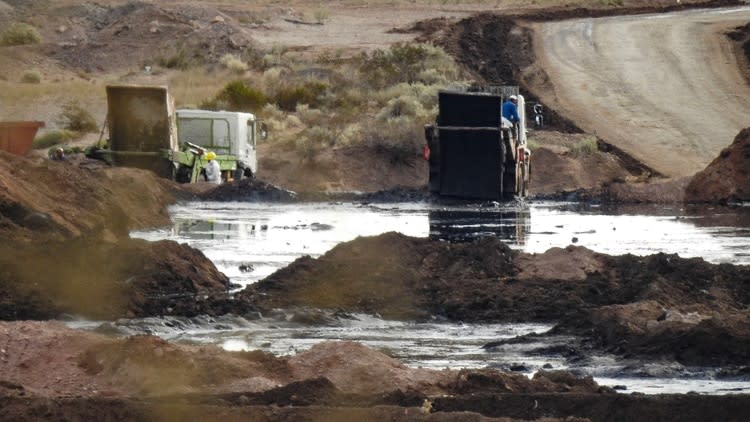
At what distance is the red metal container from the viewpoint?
37.4 m

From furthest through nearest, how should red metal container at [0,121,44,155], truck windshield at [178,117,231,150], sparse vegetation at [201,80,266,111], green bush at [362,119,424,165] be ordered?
1. sparse vegetation at [201,80,266,111]
2. green bush at [362,119,424,165]
3. truck windshield at [178,117,231,150]
4. red metal container at [0,121,44,155]

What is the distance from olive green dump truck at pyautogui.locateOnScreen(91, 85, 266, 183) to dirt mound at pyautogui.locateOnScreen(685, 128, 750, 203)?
10.4 metres

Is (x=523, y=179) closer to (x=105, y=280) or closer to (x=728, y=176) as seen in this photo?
(x=728, y=176)

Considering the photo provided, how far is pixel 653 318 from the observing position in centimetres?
1750

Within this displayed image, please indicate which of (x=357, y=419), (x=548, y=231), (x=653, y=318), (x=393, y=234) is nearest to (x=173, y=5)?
(x=548, y=231)

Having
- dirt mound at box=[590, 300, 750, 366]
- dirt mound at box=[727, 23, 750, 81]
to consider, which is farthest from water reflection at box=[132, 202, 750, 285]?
dirt mound at box=[727, 23, 750, 81]

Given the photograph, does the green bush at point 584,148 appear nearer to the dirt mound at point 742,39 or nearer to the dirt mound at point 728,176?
the dirt mound at point 728,176

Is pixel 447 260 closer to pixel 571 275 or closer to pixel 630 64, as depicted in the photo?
pixel 571 275

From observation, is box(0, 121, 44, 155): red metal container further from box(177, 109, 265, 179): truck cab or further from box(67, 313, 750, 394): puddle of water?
box(67, 313, 750, 394): puddle of water

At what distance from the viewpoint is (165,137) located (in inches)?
1556

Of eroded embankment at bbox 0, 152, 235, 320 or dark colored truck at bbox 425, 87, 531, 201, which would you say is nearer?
eroded embankment at bbox 0, 152, 235, 320

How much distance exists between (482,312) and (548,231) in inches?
444

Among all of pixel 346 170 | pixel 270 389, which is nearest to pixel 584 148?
pixel 346 170

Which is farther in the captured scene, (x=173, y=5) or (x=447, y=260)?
(x=173, y=5)
